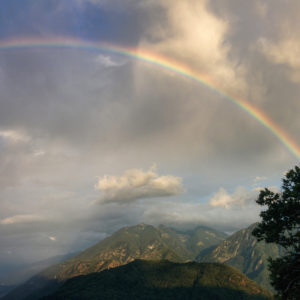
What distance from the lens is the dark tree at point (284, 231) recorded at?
38.2 meters

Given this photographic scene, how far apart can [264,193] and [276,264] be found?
36.6ft

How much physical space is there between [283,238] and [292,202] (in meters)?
5.90

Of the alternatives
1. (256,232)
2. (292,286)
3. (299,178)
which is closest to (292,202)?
(299,178)

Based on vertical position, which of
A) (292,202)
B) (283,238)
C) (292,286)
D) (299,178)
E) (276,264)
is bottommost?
(292,286)

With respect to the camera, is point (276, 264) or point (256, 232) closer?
point (276, 264)

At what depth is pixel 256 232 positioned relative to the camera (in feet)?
145

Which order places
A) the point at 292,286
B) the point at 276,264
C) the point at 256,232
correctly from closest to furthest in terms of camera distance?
the point at 292,286, the point at 276,264, the point at 256,232

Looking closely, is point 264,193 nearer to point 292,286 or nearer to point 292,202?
point 292,202

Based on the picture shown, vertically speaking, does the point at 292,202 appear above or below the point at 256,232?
above

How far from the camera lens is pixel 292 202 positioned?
4066 cm

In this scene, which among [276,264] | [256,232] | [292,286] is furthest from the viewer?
[256,232]

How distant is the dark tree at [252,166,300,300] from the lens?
38188mm

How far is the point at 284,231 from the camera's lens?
4128cm

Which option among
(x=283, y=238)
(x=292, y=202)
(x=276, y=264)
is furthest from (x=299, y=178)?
(x=276, y=264)
